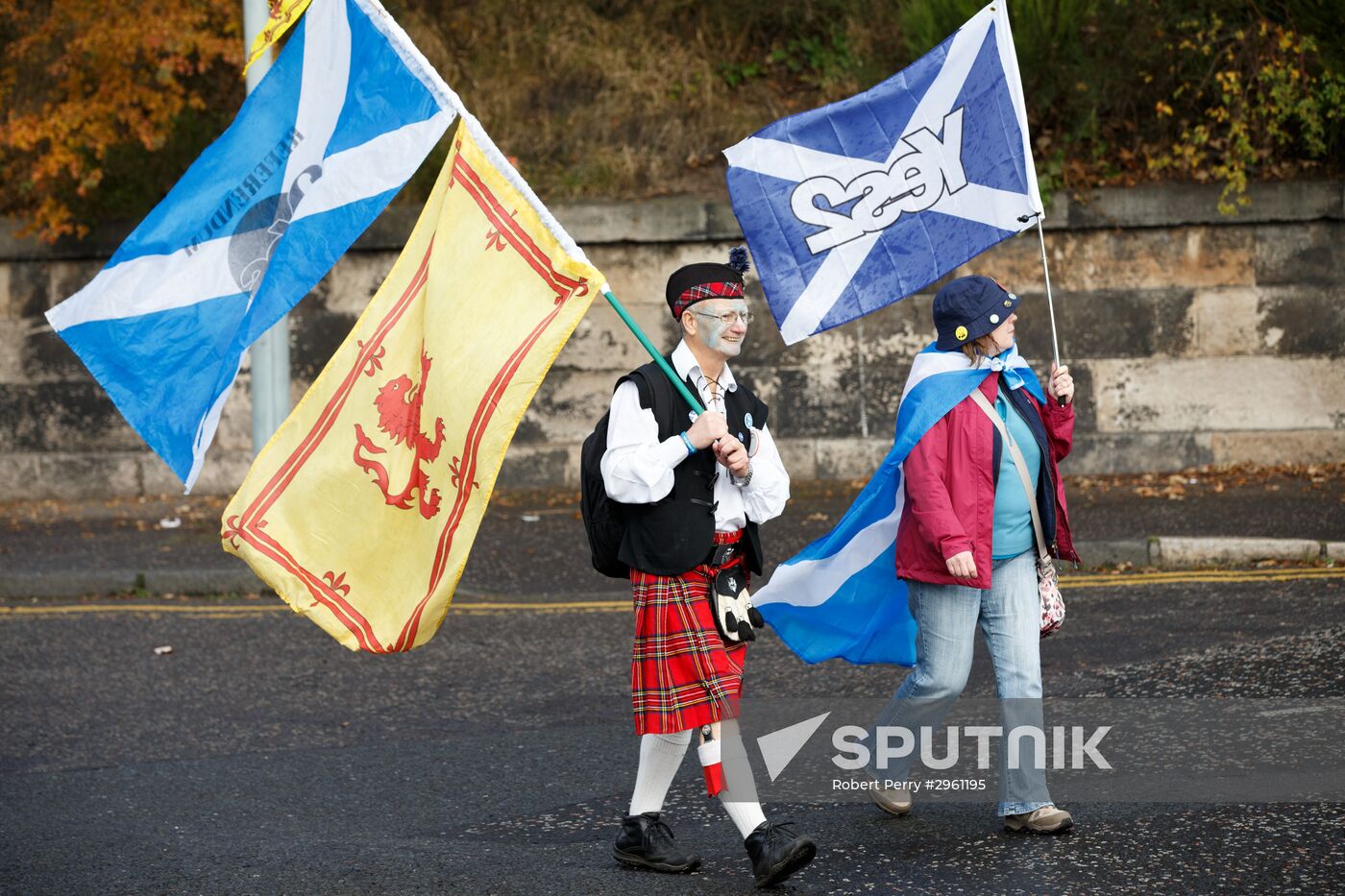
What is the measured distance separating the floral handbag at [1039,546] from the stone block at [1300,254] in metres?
7.40

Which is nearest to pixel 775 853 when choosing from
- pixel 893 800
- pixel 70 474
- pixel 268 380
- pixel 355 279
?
pixel 893 800

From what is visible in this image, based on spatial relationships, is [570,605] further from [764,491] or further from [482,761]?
[764,491]

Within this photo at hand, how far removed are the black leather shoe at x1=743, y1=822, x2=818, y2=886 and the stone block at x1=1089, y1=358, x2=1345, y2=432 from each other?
26.1 feet

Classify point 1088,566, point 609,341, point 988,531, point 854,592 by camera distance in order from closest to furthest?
1. point 988,531
2. point 854,592
3. point 1088,566
4. point 609,341

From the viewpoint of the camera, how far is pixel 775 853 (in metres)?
4.35

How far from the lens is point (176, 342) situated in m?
4.71

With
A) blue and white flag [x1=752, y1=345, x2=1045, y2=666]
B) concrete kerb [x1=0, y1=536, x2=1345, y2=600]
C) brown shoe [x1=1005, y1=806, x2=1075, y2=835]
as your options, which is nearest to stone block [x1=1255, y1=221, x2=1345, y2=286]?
concrete kerb [x1=0, y1=536, x2=1345, y2=600]

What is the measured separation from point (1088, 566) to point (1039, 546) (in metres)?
4.38

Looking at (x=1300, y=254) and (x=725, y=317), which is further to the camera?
(x=1300, y=254)

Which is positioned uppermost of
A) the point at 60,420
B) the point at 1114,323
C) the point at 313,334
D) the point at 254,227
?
the point at 254,227

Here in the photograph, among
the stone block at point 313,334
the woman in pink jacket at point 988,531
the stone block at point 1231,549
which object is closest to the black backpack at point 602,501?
the woman in pink jacket at point 988,531

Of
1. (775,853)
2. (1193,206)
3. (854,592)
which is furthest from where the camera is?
(1193,206)

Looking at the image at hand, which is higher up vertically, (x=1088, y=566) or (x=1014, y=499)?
(x=1014, y=499)

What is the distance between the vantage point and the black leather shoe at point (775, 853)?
14.3 ft
